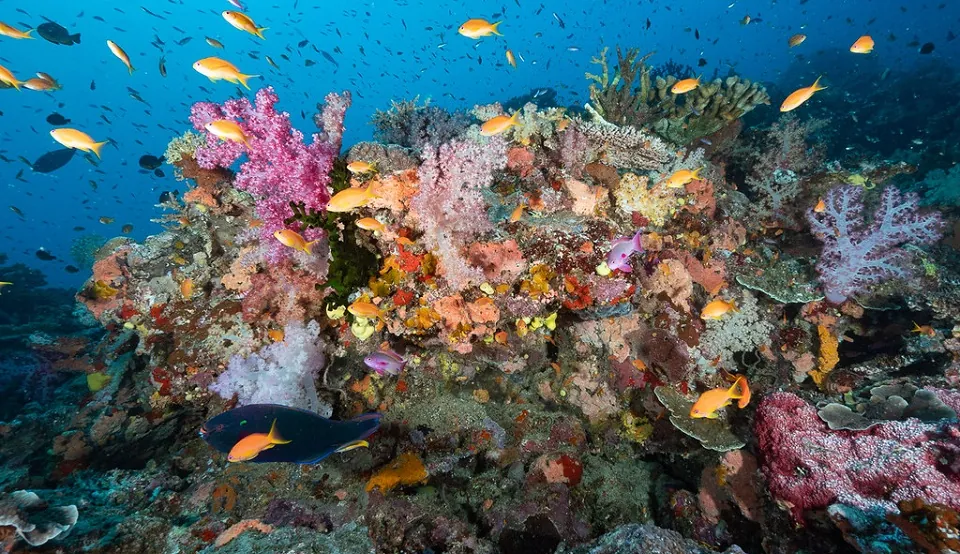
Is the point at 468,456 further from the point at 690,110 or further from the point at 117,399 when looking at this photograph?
the point at 690,110

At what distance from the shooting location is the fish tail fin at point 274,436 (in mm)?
2945

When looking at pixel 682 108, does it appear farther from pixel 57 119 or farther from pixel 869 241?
pixel 57 119

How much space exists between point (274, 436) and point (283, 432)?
0.12 m

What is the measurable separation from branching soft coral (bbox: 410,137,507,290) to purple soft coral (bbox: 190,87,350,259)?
1.20 meters

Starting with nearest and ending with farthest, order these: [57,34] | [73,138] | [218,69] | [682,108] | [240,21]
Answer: [218,69], [73,138], [240,21], [682,108], [57,34]

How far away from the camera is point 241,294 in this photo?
457 centimetres

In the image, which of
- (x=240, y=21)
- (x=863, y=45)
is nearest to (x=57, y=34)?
(x=240, y=21)

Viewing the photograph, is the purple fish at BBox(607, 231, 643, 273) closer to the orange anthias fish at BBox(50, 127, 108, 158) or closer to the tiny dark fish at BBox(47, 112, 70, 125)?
the orange anthias fish at BBox(50, 127, 108, 158)

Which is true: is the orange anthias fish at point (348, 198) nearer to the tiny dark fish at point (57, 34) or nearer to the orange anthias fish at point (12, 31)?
the orange anthias fish at point (12, 31)

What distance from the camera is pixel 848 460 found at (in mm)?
3283

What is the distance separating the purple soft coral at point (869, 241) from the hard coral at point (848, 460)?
2.13 metres

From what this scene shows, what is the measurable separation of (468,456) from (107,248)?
5.91 metres

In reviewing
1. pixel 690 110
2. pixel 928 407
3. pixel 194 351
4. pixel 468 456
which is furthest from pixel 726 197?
pixel 194 351

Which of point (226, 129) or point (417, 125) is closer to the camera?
Result: point (226, 129)
